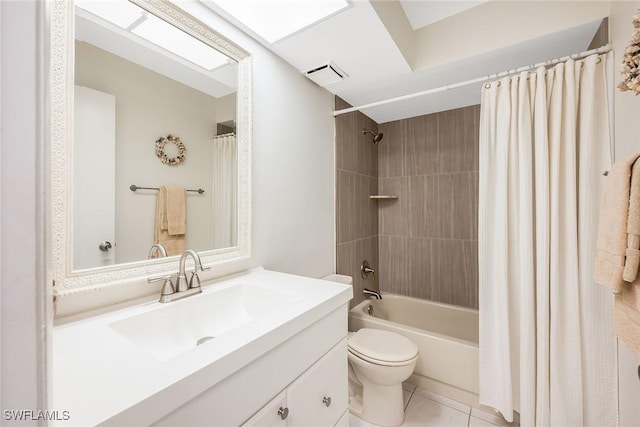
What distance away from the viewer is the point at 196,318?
0.96 m

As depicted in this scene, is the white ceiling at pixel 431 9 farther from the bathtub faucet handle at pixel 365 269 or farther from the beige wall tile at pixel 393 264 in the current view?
the bathtub faucet handle at pixel 365 269

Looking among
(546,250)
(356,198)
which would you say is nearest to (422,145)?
(356,198)

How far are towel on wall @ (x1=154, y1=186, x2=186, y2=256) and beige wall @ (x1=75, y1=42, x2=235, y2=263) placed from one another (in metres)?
0.02

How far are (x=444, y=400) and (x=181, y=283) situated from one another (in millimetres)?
1804

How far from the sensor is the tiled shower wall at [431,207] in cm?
227

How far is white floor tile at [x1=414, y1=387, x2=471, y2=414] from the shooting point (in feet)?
5.35

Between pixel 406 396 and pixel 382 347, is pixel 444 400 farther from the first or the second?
pixel 382 347

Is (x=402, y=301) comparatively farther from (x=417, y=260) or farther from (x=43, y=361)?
(x=43, y=361)

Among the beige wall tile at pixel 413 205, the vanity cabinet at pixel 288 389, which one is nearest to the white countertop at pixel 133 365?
the vanity cabinet at pixel 288 389

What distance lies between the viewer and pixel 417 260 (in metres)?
2.51

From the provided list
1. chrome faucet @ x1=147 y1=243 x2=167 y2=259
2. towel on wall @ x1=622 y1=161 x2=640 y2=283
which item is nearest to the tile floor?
towel on wall @ x1=622 y1=161 x2=640 y2=283

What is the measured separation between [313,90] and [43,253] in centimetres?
179

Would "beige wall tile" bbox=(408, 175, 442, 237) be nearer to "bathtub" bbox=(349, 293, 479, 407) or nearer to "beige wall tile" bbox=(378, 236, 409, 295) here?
"beige wall tile" bbox=(378, 236, 409, 295)

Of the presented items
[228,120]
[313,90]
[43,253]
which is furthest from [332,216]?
[43,253]
